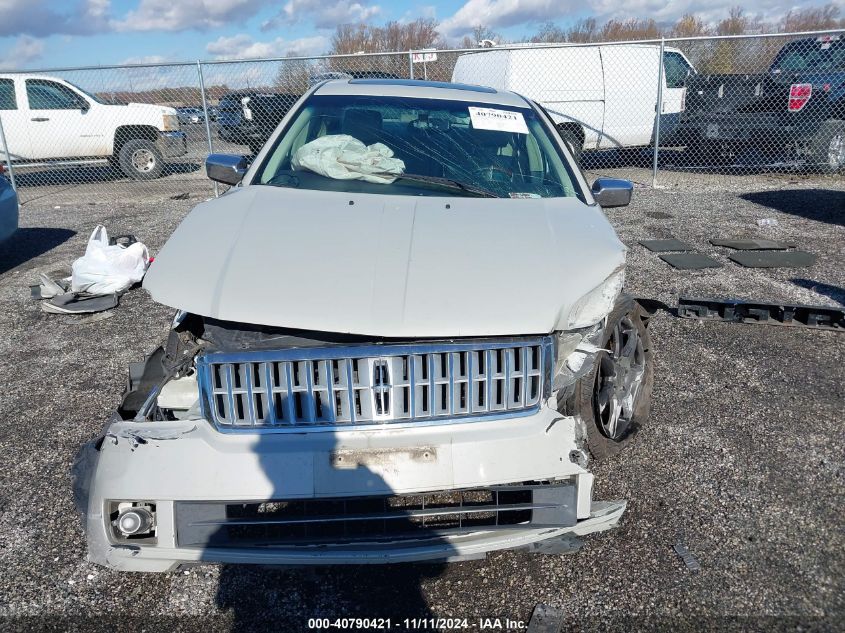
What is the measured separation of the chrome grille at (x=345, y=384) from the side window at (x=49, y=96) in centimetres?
1213

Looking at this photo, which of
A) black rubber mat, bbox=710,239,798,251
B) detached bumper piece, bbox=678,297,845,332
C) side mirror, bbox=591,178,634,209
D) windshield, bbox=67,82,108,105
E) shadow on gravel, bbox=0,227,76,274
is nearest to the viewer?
side mirror, bbox=591,178,634,209

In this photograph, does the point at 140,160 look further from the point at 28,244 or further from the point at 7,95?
the point at 28,244

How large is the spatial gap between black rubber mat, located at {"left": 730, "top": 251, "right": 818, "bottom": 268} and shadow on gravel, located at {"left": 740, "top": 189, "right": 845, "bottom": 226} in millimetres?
1903

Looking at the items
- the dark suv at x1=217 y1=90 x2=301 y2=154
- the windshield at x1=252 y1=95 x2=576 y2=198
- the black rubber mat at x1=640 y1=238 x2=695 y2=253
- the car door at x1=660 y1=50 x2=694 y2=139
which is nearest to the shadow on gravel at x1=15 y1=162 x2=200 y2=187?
the dark suv at x1=217 y1=90 x2=301 y2=154

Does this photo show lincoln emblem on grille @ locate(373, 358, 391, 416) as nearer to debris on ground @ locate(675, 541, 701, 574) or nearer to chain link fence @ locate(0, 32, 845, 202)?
debris on ground @ locate(675, 541, 701, 574)

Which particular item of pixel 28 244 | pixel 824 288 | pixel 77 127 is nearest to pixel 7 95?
pixel 77 127

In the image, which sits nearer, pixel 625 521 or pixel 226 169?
pixel 625 521

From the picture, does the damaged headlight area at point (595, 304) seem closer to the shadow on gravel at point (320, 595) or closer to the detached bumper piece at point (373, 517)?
the detached bumper piece at point (373, 517)

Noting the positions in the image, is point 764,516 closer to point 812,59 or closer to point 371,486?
point 371,486

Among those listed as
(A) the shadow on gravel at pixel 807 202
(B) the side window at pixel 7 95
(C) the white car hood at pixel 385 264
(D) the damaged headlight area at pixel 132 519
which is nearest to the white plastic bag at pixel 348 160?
(C) the white car hood at pixel 385 264

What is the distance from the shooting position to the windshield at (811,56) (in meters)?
11.0

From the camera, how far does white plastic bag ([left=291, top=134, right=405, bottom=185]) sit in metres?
3.51

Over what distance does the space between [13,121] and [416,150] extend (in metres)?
11.2

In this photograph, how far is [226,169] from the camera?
13.5ft
